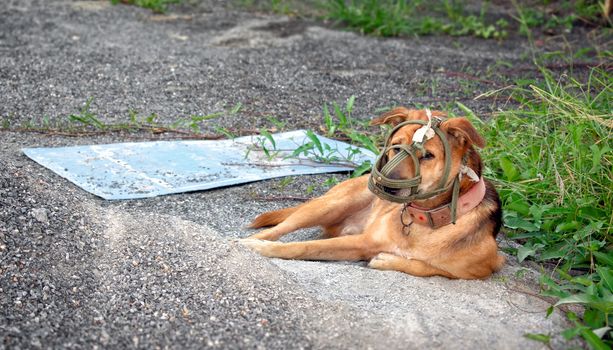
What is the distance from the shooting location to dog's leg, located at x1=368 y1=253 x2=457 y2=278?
4.61m

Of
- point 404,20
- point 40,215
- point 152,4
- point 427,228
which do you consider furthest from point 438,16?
point 40,215

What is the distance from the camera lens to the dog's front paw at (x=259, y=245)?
15.8 feet

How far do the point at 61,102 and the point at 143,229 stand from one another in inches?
117

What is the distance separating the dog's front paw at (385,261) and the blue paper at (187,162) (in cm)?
148

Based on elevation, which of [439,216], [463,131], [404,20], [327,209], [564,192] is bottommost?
[404,20]

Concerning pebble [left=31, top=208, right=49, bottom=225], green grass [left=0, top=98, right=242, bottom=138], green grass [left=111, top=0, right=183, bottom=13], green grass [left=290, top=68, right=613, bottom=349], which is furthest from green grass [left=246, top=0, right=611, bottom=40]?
pebble [left=31, top=208, right=49, bottom=225]

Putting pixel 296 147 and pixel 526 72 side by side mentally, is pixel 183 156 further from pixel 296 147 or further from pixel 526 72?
pixel 526 72

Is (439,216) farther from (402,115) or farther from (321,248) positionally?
(321,248)

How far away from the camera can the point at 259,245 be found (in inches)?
191

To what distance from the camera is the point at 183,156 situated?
6293mm

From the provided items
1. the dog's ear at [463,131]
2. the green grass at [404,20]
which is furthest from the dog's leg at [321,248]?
the green grass at [404,20]

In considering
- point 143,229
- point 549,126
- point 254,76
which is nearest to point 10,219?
point 143,229

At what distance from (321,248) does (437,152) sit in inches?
35.9

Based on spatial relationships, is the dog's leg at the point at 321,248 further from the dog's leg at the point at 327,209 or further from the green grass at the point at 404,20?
the green grass at the point at 404,20
